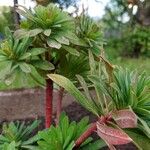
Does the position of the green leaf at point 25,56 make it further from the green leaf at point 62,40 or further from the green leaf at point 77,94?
the green leaf at point 77,94

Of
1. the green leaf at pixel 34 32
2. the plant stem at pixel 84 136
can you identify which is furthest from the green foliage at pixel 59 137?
the green leaf at pixel 34 32

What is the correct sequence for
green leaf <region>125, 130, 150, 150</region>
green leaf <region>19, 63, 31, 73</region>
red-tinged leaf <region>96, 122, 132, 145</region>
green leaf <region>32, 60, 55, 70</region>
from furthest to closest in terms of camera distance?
green leaf <region>32, 60, 55, 70</region>
green leaf <region>19, 63, 31, 73</region>
green leaf <region>125, 130, 150, 150</region>
red-tinged leaf <region>96, 122, 132, 145</region>

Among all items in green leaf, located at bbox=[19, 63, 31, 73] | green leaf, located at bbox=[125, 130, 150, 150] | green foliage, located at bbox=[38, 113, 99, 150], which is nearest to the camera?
green leaf, located at bbox=[125, 130, 150, 150]

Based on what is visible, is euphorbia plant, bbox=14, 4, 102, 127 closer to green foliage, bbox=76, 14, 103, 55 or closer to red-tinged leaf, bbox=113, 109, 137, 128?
green foliage, bbox=76, 14, 103, 55

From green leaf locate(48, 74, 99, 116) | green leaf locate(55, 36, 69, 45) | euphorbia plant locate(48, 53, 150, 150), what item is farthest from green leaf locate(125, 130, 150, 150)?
green leaf locate(55, 36, 69, 45)

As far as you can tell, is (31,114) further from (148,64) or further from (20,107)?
(148,64)

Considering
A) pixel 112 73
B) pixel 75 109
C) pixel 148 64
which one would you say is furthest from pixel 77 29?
pixel 148 64
